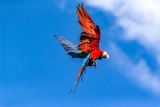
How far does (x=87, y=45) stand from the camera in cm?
793

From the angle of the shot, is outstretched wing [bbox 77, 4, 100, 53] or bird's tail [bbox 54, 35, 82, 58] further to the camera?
bird's tail [bbox 54, 35, 82, 58]

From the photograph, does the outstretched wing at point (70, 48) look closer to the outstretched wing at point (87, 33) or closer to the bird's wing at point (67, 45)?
the bird's wing at point (67, 45)

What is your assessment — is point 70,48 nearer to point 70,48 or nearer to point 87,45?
point 70,48

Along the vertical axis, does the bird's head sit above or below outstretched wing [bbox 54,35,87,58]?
below

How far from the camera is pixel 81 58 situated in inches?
318

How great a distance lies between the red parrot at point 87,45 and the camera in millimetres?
7508

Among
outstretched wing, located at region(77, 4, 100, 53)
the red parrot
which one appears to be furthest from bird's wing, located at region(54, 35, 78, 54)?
outstretched wing, located at region(77, 4, 100, 53)

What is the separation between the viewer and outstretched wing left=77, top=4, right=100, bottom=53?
295 inches

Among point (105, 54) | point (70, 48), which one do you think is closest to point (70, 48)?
point (70, 48)

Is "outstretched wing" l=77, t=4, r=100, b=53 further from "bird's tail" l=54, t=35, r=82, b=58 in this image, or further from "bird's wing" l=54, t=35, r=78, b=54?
"bird's wing" l=54, t=35, r=78, b=54

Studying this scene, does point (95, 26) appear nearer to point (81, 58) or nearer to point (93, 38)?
point (93, 38)

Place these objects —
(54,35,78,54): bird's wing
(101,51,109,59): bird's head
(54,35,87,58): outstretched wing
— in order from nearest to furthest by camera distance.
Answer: (101,51,109,59): bird's head
(54,35,87,58): outstretched wing
(54,35,78,54): bird's wing

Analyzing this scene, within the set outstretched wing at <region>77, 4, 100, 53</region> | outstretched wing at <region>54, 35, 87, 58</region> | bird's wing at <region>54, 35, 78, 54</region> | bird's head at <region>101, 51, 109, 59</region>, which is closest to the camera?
outstretched wing at <region>77, 4, 100, 53</region>

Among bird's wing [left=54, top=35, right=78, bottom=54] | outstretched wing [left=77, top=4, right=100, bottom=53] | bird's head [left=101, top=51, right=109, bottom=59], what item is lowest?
bird's head [left=101, top=51, right=109, bottom=59]
